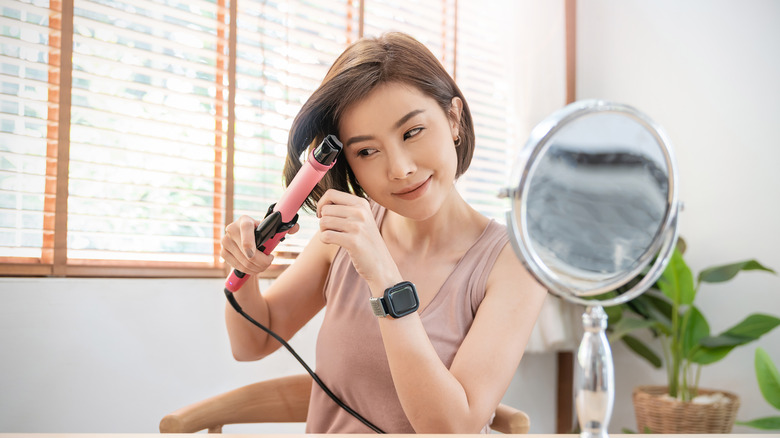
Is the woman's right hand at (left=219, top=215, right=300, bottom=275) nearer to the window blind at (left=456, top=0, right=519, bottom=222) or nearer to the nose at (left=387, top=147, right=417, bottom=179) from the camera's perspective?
the nose at (left=387, top=147, right=417, bottom=179)

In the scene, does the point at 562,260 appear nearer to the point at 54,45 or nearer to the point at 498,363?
the point at 498,363

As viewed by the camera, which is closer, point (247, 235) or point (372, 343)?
point (247, 235)

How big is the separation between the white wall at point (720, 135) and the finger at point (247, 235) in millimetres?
2217

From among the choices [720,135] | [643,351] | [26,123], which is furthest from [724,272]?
[26,123]

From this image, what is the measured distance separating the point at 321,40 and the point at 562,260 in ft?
5.73

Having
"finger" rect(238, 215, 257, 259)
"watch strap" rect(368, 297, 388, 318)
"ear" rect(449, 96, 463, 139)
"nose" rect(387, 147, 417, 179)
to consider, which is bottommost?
"watch strap" rect(368, 297, 388, 318)

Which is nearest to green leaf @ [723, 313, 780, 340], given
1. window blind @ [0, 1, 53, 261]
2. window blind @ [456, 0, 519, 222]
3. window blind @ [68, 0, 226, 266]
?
window blind @ [456, 0, 519, 222]

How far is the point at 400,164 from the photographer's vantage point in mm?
898

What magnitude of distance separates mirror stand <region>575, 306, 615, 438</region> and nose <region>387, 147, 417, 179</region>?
49 centimetres

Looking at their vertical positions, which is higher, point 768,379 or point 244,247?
point 244,247

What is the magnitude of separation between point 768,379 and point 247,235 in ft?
5.89

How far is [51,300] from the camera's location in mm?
1348

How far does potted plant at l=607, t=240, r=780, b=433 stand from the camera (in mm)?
2100

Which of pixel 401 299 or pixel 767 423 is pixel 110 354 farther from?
pixel 767 423
